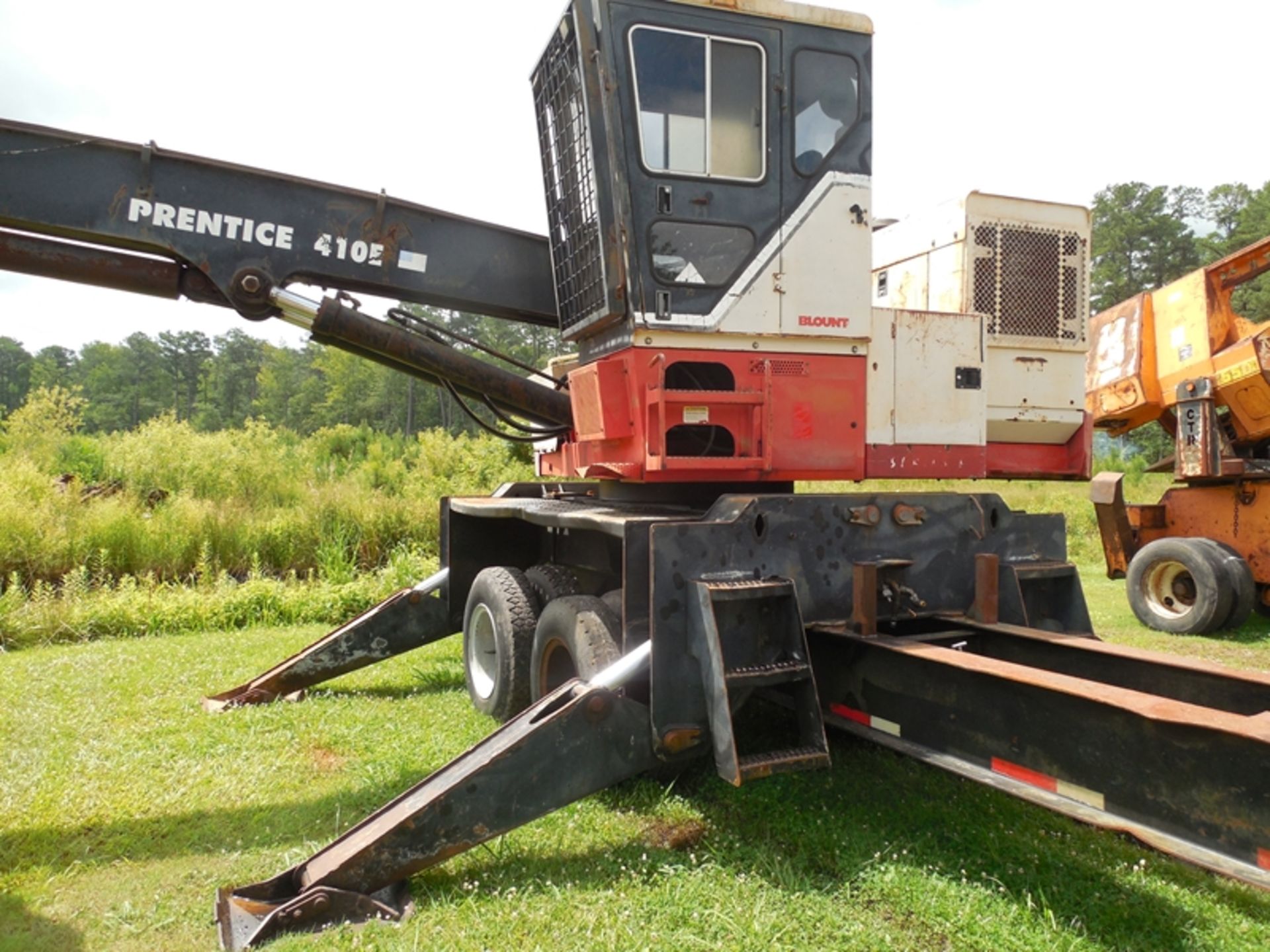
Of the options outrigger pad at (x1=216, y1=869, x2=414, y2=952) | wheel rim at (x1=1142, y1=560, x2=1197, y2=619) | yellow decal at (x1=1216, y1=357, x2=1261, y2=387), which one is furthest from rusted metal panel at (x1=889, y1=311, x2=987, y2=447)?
wheel rim at (x1=1142, y1=560, x2=1197, y2=619)

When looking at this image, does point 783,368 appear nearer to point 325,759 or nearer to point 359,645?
point 325,759

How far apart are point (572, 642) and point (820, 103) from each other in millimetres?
2719

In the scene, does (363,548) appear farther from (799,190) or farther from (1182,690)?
(1182,690)

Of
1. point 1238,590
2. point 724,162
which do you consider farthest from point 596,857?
point 1238,590

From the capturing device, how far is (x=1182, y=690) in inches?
124

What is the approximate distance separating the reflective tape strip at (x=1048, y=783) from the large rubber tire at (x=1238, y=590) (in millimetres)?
6687

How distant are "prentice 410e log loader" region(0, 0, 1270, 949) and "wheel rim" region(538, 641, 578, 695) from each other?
0.07 m

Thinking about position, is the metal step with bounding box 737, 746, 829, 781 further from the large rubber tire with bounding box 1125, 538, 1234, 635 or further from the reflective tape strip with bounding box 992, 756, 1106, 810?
the large rubber tire with bounding box 1125, 538, 1234, 635

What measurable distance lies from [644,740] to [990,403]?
255 centimetres

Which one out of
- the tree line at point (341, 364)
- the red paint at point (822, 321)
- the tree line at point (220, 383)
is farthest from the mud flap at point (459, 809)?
the tree line at point (220, 383)

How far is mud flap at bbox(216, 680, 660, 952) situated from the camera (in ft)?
10.3

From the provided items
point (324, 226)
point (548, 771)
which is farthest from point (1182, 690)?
point (324, 226)

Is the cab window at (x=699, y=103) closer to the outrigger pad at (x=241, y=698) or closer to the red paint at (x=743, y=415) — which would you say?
the red paint at (x=743, y=415)

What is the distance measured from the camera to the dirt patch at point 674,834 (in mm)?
3633
